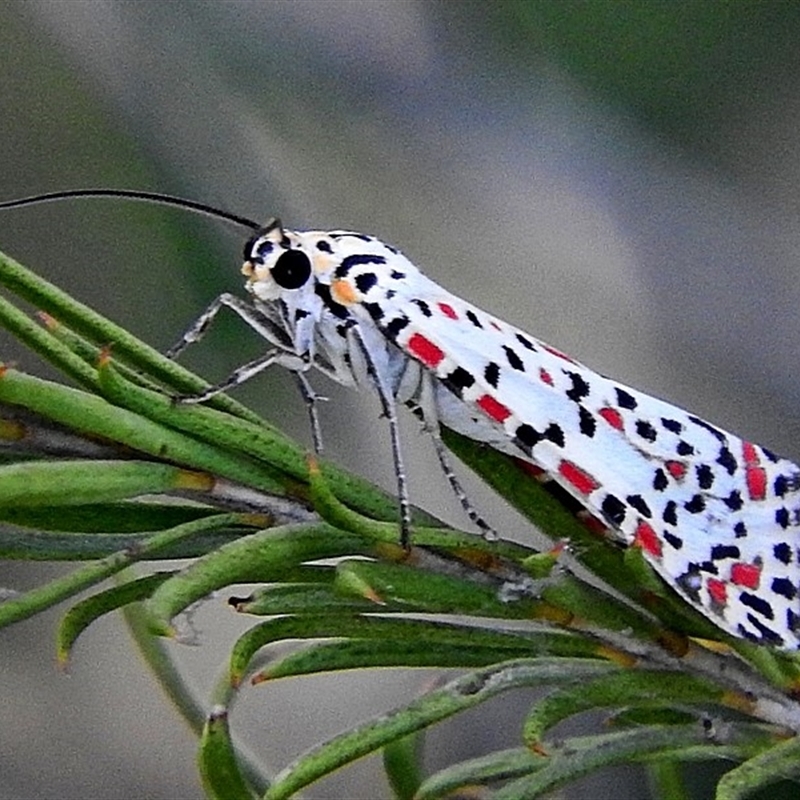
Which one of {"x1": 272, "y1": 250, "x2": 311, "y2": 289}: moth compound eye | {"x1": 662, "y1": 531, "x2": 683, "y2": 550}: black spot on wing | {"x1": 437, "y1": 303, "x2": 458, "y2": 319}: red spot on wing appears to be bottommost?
{"x1": 662, "y1": 531, "x2": 683, "y2": 550}: black spot on wing

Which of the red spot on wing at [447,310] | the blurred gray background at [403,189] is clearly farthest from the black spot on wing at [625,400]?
the blurred gray background at [403,189]

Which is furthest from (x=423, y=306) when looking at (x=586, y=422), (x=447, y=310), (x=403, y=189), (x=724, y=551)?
(x=403, y=189)

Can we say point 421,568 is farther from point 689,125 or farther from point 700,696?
point 689,125

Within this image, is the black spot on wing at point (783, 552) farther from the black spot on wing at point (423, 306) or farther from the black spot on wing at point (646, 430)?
the black spot on wing at point (423, 306)

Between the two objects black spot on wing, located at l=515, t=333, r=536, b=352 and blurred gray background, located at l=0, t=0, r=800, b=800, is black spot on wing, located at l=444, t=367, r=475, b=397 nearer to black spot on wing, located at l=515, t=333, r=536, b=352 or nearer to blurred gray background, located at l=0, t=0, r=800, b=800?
black spot on wing, located at l=515, t=333, r=536, b=352

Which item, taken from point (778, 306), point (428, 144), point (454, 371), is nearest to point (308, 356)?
point (454, 371)

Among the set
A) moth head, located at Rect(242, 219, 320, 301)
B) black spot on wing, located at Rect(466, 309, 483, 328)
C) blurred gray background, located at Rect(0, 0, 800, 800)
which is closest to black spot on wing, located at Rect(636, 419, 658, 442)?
black spot on wing, located at Rect(466, 309, 483, 328)
